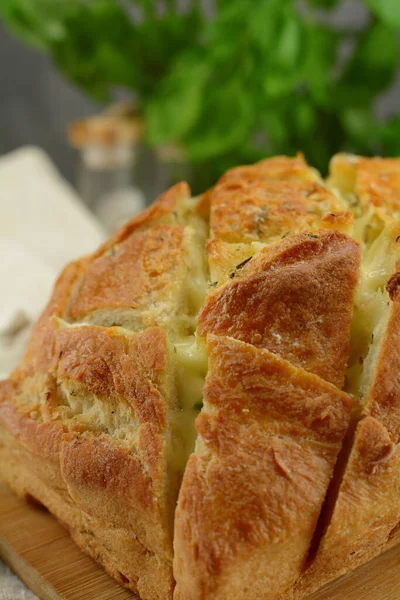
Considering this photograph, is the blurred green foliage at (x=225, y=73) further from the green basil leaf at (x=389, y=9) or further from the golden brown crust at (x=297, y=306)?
the golden brown crust at (x=297, y=306)

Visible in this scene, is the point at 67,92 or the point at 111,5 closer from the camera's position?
the point at 111,5

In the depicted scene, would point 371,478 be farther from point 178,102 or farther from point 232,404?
point 178,102

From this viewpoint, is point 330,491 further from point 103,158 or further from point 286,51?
point 103,158

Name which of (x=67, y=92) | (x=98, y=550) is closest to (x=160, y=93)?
(x=67, y=92)

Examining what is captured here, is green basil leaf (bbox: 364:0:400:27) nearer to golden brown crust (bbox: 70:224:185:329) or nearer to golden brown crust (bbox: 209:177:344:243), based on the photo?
golden brown crust (bbox: 209:177:344:243)

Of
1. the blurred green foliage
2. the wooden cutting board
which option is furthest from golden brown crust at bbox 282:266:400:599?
the blurred green foliage

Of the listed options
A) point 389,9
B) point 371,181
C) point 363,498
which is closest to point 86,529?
point 363,498

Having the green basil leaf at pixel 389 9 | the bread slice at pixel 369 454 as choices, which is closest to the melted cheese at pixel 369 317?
the bread slice at pixel 369 454
